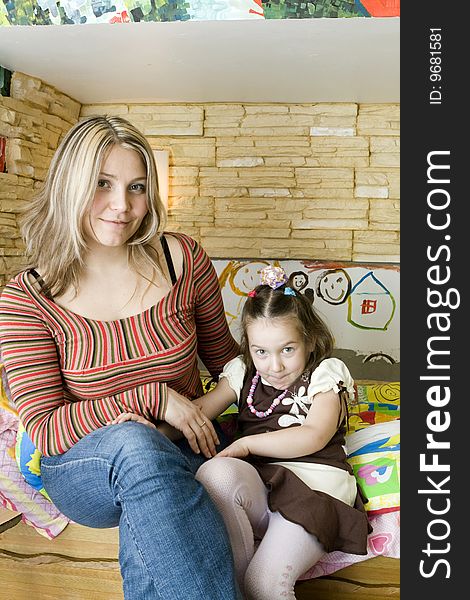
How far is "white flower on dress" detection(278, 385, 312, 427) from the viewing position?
1562 millimetres

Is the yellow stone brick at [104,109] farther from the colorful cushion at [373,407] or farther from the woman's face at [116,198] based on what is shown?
the woman's face at [116,198]

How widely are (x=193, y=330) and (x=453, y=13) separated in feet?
2.70

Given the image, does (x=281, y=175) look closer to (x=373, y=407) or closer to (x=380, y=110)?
(x=380, y=110)

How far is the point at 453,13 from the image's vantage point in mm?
1060

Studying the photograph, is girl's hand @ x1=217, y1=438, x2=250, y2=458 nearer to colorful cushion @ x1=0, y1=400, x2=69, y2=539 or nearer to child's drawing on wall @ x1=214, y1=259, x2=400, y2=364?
colorful cushion @ x1=0, y1=400, x2=69, y2=539

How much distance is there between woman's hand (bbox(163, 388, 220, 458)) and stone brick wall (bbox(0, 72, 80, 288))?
1148 mm

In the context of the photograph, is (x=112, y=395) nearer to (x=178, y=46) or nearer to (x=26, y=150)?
(x=178, y=46)

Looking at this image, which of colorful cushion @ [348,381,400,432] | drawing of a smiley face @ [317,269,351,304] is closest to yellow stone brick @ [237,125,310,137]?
drawing of a smiley face @ [317,269,351,304]

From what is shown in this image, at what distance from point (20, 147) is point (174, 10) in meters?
0.90

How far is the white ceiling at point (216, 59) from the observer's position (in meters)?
→ 1.98

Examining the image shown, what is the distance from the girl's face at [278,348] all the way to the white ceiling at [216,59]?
81 centimetres

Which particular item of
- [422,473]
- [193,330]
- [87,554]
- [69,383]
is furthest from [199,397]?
[422,473]

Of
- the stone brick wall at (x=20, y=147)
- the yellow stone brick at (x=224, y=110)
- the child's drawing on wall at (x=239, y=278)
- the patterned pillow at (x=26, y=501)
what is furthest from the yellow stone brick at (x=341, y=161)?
the patterned pillow at (x=26, y=501)

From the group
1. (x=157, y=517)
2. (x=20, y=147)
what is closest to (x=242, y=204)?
(x=20, y=147)
